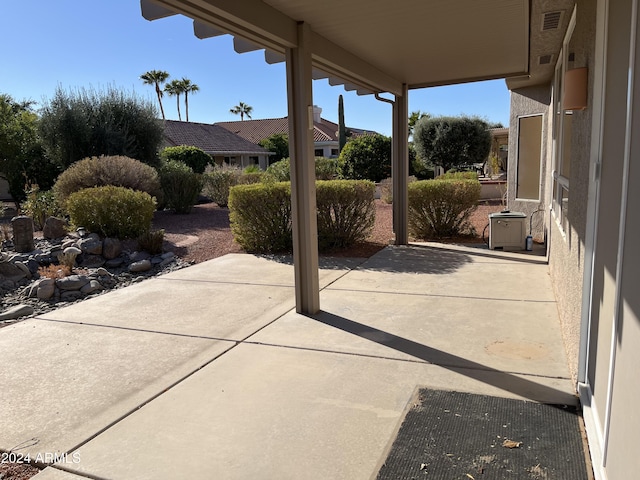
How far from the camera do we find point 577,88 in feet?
10.8

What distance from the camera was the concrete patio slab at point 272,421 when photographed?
2.62m

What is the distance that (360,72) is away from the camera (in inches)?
263

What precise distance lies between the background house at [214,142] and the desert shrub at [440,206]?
23633mm

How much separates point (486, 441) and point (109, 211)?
336 inches

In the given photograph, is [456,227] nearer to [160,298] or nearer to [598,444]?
[160,298]

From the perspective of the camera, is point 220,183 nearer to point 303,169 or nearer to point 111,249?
point 111,249

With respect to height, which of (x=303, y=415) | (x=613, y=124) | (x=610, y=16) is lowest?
(x=303, y=415)

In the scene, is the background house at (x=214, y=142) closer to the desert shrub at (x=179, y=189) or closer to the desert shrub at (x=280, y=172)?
the desert shrub at (x=280, y=172)

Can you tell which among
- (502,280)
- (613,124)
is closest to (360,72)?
(502,280)

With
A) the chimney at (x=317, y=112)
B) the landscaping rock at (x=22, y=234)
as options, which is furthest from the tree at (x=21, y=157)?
the chimney at (x=317, y=112)

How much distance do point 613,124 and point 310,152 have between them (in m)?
3.10

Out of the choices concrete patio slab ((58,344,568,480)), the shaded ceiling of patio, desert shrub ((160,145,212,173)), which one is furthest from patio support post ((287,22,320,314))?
desert shrub ((160,145,212,173))

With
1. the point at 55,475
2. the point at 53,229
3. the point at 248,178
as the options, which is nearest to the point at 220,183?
the point at 248,178

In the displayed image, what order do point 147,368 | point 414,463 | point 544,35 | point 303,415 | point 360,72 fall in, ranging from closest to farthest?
point 414,463 → point 303,415 → point 147,368 → point 544,35 → point 360,72
